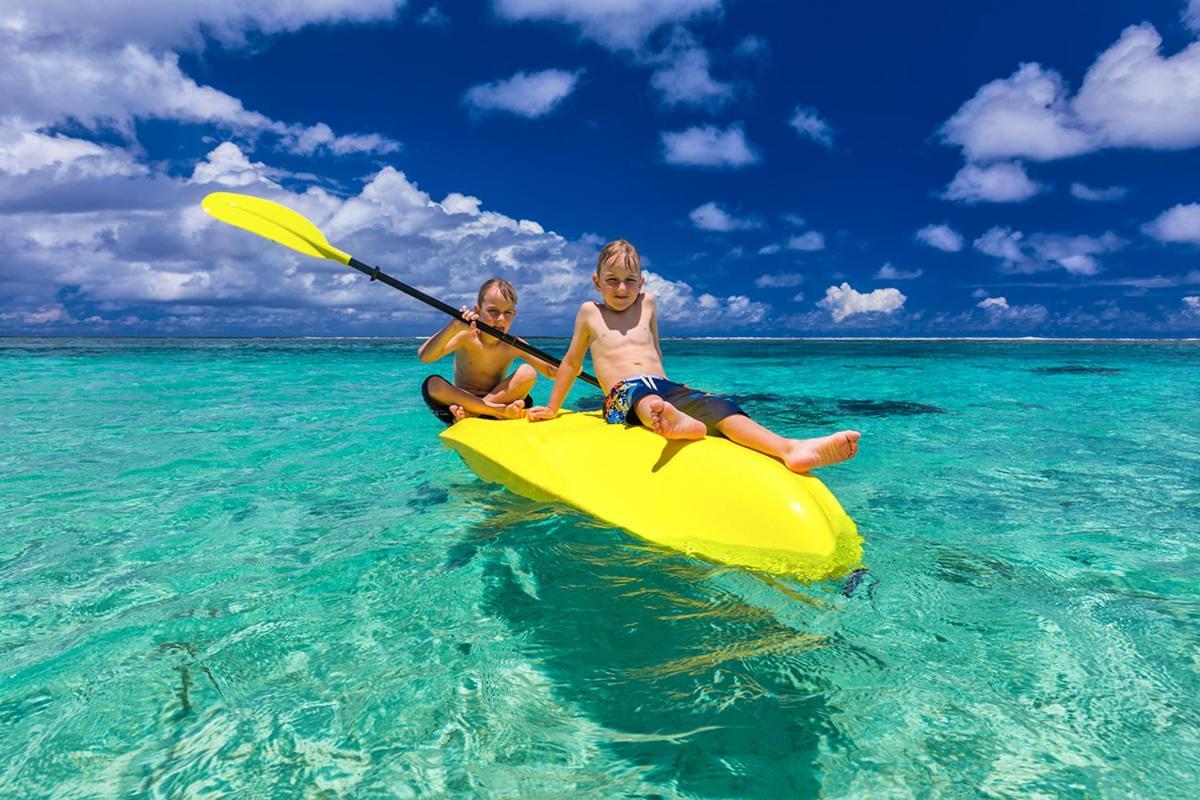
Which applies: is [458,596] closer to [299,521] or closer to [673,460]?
[673,460]

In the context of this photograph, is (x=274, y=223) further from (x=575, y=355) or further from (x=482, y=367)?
(x=575, y=355)

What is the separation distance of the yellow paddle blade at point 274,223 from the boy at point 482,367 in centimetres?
120

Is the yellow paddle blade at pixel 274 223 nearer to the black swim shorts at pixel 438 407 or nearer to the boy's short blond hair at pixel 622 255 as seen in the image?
the black swim shorts at pixel 438 407

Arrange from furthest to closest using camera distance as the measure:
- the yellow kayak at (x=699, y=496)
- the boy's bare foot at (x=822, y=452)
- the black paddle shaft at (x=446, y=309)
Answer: the black paddle shaft at (x=446, y=309), the boy's bare foot at (x=822, y=452), the yellow kayak at (x=699, y=496)

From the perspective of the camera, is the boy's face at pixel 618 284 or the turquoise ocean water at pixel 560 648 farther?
the boy's face at pixel 618 284

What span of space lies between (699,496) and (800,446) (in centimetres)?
53

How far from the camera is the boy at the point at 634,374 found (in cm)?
298

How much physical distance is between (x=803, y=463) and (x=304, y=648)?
6.84 ft

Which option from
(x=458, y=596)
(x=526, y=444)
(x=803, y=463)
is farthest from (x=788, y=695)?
(x=526, y=444)

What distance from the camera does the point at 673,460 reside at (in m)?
2.95

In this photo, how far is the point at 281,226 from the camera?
5.46 meters

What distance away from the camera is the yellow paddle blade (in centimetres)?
529

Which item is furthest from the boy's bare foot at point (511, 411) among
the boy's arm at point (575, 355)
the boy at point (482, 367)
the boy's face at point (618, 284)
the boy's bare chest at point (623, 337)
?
the boy's face at point (618, 284)

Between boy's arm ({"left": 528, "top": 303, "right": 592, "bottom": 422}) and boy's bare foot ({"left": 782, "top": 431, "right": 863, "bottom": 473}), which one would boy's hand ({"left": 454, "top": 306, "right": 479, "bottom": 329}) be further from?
boy's bare foot ({"left": 782, "top": 431, "right": 863, "bottom": 473})
